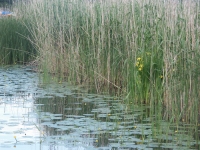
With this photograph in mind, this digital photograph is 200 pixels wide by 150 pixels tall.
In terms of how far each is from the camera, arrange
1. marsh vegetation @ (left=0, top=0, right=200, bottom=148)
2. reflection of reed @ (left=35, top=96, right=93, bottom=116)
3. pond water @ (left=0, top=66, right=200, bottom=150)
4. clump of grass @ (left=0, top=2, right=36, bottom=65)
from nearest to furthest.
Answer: pond water @ (left=0, top=66, right=200, bottom=150), marsh vegetation @ (left=0, top=0, right=200, bottom=148), reflection of reed @ (left=35, top=96, right=93, bottom=116), clump of grass @ (left=0, top=2, right=36, bottom=65)

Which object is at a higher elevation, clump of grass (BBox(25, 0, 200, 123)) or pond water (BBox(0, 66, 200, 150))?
clump of grass (BBox(25, 0, 200, 123))

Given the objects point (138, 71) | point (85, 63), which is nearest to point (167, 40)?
point (138, 71)

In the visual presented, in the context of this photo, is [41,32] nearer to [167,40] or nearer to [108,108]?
[108,108]

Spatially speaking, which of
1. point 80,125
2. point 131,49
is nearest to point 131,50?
point 131,49

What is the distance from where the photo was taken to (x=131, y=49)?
8.52 m

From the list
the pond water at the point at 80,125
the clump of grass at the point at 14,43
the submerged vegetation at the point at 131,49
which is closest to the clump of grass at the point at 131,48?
the submerged vegetation at the point at 131,49

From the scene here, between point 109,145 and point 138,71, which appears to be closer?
point 109,145

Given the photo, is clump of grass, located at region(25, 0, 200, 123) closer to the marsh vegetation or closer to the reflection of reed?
the marsh vegetation

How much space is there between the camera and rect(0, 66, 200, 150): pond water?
222 inches

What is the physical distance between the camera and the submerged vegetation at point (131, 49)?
21.9 feet

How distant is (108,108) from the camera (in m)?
7.71

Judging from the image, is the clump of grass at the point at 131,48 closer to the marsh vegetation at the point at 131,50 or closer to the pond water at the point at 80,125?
the marsh vegetation at the point at 131,50

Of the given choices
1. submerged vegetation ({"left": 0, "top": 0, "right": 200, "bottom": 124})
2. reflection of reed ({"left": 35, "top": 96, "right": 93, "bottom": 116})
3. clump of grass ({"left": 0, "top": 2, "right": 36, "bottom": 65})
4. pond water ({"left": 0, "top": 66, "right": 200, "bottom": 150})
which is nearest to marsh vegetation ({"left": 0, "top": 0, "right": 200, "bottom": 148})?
submerged vegetation ({"left": 0, "top": 0, "right": 200, "bottom": 124})

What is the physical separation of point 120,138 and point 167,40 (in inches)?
69.5
